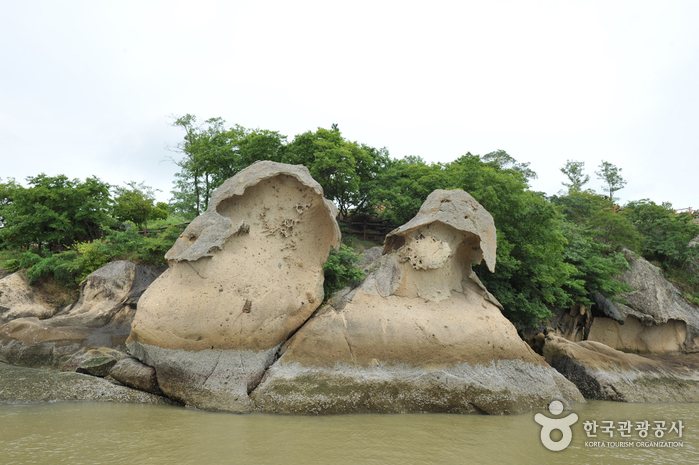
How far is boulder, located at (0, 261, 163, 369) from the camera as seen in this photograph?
332 inches

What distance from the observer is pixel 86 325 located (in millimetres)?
9539

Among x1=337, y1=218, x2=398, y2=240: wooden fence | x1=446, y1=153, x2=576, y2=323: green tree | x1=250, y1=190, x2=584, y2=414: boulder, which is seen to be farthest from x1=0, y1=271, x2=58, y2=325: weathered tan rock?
x1=446, y1=153, x2=576, y2=323: green tree

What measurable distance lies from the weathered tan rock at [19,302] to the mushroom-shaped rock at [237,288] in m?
6.62

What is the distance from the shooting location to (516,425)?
6102mm

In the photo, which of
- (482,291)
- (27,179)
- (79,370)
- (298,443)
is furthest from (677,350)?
(27,179)

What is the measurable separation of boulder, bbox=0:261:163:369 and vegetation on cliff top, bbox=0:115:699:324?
1.12 meters

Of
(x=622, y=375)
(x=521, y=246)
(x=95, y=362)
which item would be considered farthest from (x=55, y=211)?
(x=622, y=375)

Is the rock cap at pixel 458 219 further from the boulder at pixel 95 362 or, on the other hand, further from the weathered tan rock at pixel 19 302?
the weathered tan rock at pixel 19 302

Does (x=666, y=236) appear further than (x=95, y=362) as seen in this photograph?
Yes

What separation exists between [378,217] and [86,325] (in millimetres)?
10983

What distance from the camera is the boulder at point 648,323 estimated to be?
45.0ft

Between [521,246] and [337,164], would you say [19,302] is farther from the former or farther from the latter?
[521,246]

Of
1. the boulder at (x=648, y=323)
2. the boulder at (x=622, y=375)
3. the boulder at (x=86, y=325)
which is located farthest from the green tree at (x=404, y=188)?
the boulder at (x=86, y=325)

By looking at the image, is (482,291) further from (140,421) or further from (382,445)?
(140,421)
